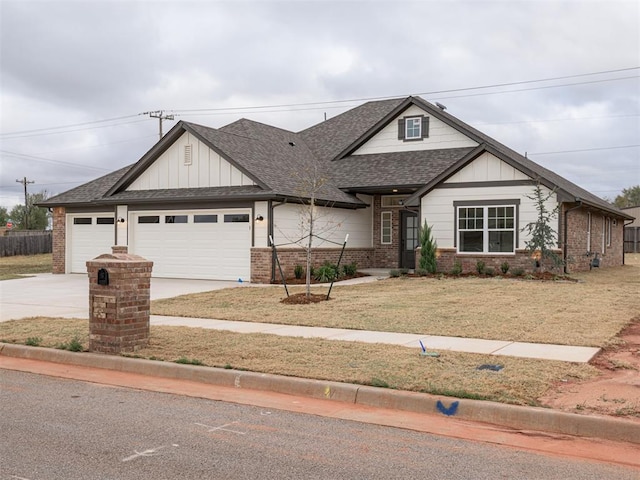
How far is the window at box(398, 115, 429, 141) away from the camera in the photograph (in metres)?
26.7

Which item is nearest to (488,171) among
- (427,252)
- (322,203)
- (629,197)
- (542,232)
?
(542,232)

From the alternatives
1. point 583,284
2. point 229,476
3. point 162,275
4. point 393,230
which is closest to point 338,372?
point 229,476

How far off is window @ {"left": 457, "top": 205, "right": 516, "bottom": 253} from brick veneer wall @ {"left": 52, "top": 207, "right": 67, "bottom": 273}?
15534 mm

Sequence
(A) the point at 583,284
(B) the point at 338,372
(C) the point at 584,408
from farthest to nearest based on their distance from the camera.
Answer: (A) the point at 583,284 → (B) the point at 338,372 → (C) the point at 584,408

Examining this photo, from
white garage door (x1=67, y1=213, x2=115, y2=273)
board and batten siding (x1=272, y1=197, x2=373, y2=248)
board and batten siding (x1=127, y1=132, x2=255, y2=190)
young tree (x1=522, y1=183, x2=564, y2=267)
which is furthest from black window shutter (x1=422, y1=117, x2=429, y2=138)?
white garage door (x1=67, y1=213, x2=115, y2=273)

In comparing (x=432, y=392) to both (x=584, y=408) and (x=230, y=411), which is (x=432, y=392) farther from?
(x=230, y=411)

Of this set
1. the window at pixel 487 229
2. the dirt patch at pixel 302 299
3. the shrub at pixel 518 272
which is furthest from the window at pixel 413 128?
the dirt patch at pixel 302 299

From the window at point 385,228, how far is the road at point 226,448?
20.0 m

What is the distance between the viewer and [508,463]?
5367mm

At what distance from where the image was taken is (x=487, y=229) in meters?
22.3

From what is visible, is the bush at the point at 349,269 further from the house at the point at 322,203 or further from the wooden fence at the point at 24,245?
the wooden fence at the point at 24,245

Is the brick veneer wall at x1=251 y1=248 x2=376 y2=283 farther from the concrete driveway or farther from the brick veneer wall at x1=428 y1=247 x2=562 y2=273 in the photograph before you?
the brick veneer wall at x1=428 y1=247 x2=562 y2=273

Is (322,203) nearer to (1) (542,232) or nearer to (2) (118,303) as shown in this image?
(1) (542,232)

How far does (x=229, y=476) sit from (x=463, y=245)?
60.9ft
